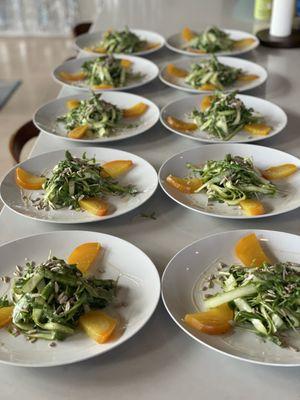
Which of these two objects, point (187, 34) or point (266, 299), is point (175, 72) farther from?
point (266, 299)

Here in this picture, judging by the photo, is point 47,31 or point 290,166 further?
point 47,31

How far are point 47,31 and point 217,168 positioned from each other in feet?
14.2

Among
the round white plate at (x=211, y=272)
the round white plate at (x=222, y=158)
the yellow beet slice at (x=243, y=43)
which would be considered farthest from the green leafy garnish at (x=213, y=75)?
the round white plate at (x=211, y=272)

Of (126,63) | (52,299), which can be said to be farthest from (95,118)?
(52,299)

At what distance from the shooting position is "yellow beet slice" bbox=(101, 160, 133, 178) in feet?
4.85

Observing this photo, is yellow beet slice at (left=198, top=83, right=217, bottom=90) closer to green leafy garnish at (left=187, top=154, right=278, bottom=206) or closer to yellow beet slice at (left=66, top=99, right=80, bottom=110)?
yellow beet slice at (left=66, top=99, right=80, bottom=110)

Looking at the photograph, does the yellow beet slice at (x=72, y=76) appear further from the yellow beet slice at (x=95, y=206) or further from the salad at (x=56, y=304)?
the salad at (x=56, y=304)

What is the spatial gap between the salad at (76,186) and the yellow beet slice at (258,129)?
1.62 feet

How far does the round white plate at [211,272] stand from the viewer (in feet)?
3.09

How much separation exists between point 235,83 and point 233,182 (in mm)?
814

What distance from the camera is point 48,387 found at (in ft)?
3.02

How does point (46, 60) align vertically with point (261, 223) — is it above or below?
below

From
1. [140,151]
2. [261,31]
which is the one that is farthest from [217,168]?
[261,31]

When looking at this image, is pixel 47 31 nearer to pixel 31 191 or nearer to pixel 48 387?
pixel 31 191
